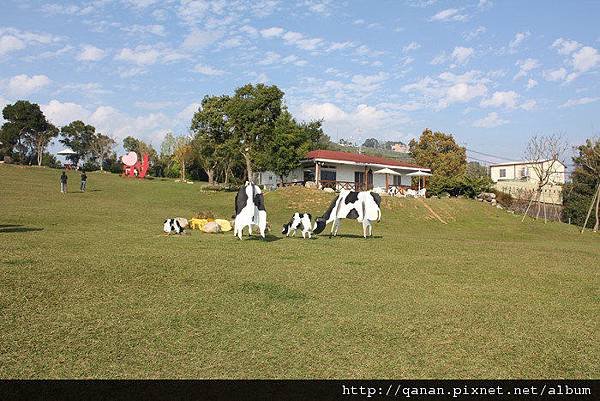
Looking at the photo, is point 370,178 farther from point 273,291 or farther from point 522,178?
point 273,291

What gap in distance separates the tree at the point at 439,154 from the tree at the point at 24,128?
181 ft

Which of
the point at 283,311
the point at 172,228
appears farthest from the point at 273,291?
the point at 172,228

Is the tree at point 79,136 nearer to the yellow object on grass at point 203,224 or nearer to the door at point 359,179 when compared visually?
the door at point 359,179

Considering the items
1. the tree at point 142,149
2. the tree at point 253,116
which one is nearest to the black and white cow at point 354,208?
the tree at point 253,116

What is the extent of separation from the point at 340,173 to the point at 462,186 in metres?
13.3

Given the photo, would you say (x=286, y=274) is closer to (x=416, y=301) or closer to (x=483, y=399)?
(x=416, y=301)

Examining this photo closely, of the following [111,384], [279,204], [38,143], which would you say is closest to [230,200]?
[279,204]

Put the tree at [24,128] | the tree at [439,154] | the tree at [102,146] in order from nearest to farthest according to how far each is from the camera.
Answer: the tree at [439,154] < the tree at [24,128] < the tree at [102,146]

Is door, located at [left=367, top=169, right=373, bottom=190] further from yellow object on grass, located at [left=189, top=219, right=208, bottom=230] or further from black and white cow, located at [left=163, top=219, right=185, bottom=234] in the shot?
black and white cow, located at [left=163, top=219, right=185, bottom=234]

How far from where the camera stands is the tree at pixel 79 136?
87.0 m

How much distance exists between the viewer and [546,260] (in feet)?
44.7

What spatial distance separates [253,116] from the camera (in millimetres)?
41688

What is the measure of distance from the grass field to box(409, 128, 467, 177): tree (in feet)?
142

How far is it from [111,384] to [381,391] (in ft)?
8.14
